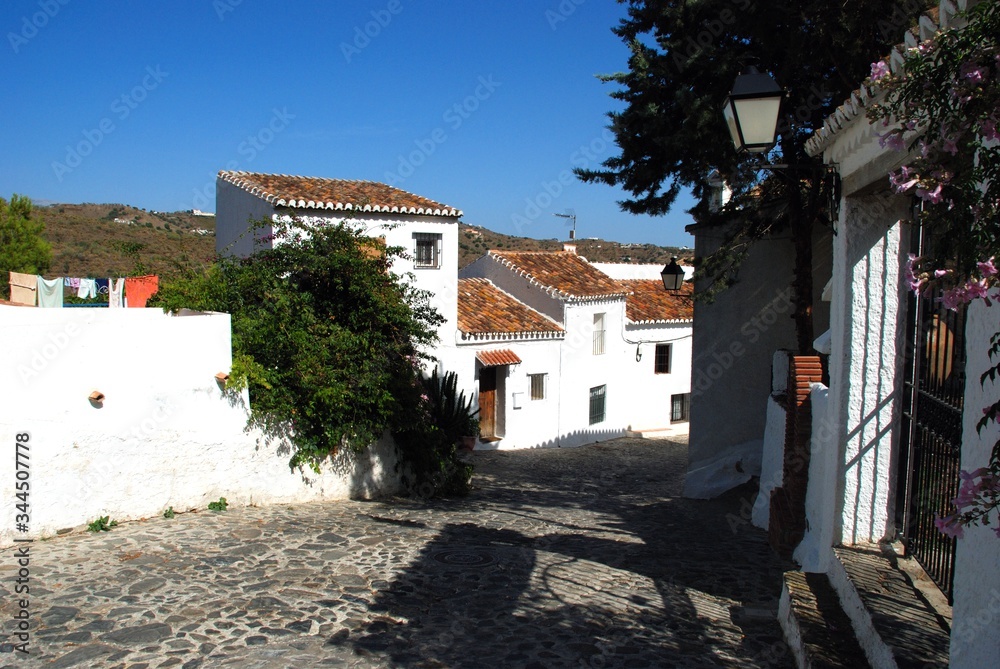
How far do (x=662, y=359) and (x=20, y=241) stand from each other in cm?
2025

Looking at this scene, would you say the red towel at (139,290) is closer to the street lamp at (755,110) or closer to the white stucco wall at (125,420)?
the white stucco wall at (125,420)

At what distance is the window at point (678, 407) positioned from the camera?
27.7 m

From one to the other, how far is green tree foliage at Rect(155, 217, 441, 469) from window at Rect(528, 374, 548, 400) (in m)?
11.0

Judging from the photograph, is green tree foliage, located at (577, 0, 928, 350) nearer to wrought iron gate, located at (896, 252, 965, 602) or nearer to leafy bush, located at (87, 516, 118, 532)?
wrought iron gate, located at (896, 252, 965, 602)

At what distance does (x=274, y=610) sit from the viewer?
5824mm

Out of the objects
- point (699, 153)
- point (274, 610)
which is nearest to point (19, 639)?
point (274, 610)

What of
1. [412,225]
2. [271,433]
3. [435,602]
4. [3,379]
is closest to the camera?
[435,602]

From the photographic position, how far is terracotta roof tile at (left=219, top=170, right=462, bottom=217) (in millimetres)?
16578

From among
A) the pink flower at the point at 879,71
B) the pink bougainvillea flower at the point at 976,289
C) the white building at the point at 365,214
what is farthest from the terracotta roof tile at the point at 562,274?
the pink bougainvillea flower at the point at 976,289

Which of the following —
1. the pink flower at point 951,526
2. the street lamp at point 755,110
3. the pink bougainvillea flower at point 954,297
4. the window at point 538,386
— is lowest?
the window at point 538,386

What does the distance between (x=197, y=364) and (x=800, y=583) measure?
6796 millimetres

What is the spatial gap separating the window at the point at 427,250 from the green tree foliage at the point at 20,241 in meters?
10.7

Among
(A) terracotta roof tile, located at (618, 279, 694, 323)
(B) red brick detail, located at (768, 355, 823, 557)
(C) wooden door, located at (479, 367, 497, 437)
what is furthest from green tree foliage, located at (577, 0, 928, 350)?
(A) terracotta roof tile, located at (618, 279, 694, 323)

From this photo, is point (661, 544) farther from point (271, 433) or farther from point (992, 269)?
point (992, 269)
